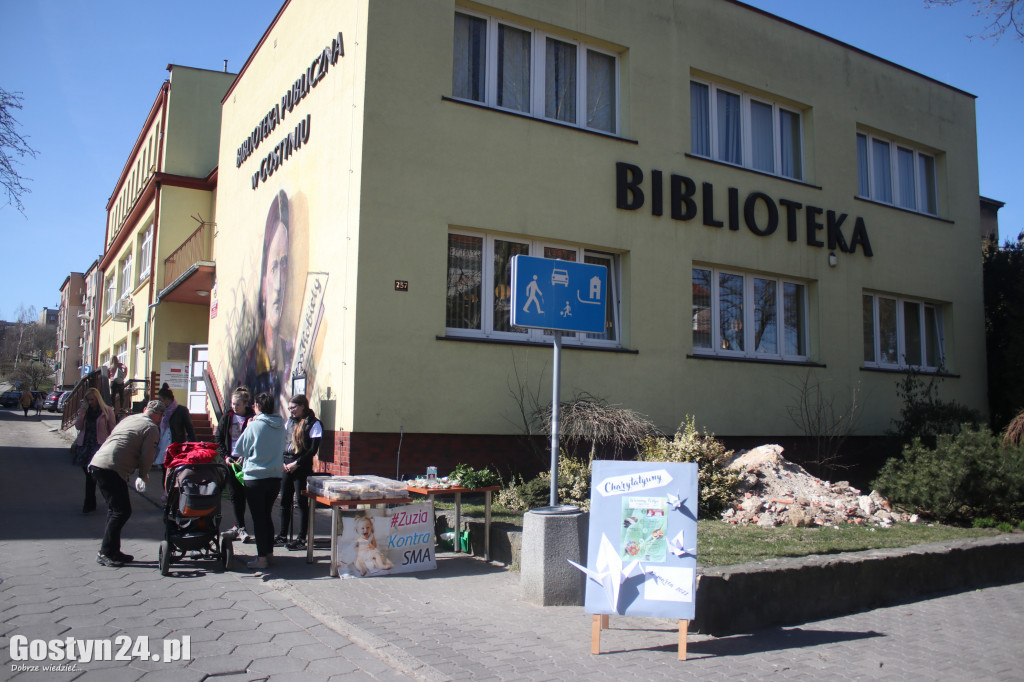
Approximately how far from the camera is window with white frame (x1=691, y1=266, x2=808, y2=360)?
43.2 ft

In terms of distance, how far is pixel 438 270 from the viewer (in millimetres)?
10578

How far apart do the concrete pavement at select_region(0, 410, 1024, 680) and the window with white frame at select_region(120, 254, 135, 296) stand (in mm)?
24293

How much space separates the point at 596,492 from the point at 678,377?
716cm

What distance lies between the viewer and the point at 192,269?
18.4 meters

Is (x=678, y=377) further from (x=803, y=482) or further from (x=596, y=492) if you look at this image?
(x=596, y=492)

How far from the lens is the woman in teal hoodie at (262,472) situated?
7.28 m

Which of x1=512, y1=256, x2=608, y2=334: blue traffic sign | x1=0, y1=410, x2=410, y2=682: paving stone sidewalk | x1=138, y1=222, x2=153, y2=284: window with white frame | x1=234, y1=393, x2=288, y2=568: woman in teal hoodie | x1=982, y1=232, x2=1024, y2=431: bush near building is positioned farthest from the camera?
x1=138, y1=222, x2=153, y2=284: window with white frame

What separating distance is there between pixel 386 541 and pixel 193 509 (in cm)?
181

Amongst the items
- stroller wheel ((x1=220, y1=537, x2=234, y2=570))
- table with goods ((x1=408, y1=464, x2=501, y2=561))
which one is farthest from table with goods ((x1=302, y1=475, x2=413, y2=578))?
stroller wheel ((x1=220, y1=537, x2=234, y2=570))

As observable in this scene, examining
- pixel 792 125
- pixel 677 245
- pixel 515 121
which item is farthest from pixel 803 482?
pixel 792 125

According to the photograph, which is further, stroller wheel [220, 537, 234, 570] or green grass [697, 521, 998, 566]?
stroller wheel [220, 537, 234, 570]

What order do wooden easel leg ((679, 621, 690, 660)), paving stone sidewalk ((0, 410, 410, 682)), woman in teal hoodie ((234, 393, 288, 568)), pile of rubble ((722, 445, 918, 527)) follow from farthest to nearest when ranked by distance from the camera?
pile of rubble ((722, 445, 918, 527)) < woman in teal hoodie ((234, 393, 288, 568)) < wooden easel leg ((679, 621, 690, 660)) < paving stone sidewalk ((0, 410, 410, 682))

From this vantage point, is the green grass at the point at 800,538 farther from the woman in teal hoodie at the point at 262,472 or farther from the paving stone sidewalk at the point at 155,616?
the woman in teal hoodie at the point at 262,472

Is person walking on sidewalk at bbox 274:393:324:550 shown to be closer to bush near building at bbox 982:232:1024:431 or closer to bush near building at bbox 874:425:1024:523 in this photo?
bush near building at bbox 874:425:1024:523
